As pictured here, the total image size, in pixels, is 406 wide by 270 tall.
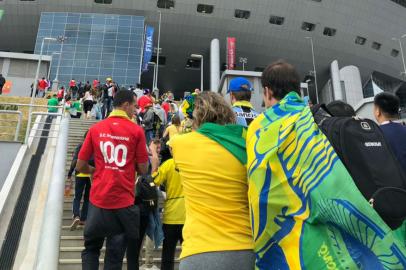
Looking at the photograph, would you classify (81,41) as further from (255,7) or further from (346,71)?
(346,71)

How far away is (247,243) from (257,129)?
63 cm

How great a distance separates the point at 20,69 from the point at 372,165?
32.2 meters

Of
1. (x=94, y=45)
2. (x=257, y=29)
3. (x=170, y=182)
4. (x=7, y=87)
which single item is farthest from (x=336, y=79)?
(x=170, y=182)

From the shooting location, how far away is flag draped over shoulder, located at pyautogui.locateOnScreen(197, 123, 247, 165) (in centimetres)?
214

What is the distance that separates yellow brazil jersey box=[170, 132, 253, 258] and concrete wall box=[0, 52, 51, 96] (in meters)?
30.1

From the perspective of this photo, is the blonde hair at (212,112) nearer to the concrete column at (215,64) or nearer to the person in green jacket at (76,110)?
the person in green jacket at (76,110)

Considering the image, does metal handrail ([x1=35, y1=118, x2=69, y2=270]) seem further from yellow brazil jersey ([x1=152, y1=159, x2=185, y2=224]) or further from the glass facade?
the glass facade

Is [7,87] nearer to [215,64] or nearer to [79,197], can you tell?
[215,64]

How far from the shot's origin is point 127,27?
114 feet

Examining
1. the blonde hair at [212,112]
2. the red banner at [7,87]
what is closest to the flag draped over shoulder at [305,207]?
the blonde hair at [212,112]

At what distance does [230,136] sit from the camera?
2.20 meters

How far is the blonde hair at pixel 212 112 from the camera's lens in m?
2.37

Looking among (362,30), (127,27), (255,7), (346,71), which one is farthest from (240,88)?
(362,30)

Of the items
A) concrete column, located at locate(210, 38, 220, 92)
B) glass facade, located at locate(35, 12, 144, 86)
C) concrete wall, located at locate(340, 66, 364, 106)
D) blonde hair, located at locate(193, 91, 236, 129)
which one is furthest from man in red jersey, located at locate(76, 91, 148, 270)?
concrete wall, located at locate(340, 66, 364, 106)
